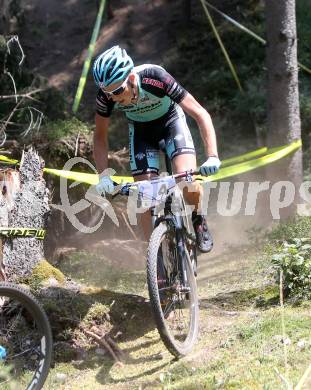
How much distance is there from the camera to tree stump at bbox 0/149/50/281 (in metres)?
5.12

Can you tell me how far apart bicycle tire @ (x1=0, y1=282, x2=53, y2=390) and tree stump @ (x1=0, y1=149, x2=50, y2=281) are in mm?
1263

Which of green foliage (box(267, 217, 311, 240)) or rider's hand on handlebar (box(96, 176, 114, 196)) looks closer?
rider's hand on handlebar (box(96, 176, 114, 196))

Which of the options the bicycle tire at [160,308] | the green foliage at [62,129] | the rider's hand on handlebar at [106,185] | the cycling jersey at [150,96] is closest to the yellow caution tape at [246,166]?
the green foliage at [62,129]

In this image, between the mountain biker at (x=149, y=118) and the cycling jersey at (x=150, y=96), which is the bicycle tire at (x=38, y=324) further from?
the cycling jersey at (x=150, y=96)

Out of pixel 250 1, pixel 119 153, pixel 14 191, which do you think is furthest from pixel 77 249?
pixel 250 1

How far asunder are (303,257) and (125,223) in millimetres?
4190

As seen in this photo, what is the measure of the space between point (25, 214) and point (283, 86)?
451 cm

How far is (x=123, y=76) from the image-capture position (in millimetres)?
4301

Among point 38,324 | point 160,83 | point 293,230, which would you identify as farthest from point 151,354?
point 293,230

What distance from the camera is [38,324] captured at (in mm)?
3922

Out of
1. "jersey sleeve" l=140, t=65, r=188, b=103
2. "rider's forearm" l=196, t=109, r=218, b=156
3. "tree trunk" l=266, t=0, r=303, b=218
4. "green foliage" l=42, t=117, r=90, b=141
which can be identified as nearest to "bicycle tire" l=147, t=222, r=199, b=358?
"rider's forearm" l=196, t=109, r=218, b=156

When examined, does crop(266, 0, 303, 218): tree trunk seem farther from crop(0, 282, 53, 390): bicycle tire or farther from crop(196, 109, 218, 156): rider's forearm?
crop(0, 282, 53, 390): bicycle tire

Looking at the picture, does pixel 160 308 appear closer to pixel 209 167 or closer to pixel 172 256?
pixel 172 256

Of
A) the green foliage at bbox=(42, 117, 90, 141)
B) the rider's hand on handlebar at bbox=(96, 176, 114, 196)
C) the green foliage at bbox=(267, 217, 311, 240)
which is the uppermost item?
the green foliage at bbox=(42, 117, 90, 141)
